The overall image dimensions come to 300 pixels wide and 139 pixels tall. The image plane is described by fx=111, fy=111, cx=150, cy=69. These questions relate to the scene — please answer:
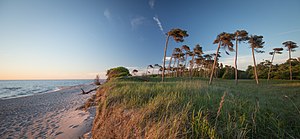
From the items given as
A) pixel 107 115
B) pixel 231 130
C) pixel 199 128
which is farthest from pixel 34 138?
pixel 231 130

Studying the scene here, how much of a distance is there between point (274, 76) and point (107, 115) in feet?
181

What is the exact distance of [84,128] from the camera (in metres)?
4.18

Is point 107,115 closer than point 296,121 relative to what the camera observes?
No

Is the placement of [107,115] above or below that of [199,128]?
below

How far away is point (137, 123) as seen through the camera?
2.01m

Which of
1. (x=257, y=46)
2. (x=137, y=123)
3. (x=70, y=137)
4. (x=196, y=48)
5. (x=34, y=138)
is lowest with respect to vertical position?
(x=34, y=138)

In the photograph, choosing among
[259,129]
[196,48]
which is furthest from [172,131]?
[196,48]

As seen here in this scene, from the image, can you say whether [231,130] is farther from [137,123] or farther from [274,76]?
[274,76]

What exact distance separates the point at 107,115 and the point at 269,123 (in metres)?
3.45

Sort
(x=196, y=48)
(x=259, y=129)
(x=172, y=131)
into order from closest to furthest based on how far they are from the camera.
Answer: (x=172, y=131) → (x=259, y=129) → (x=196, y=48)

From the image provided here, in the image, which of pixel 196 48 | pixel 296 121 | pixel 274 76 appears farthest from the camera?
pixel 274 76

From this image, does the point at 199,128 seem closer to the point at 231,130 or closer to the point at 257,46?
the point at 231,130

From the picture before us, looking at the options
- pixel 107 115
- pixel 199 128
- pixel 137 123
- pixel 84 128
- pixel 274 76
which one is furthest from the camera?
pixel 274 76

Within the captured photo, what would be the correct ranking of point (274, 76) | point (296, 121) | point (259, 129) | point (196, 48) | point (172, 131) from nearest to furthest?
point (172, 131) < point (259, 129) < point (296, 121) < point (196, 48) < point (274, 76)
